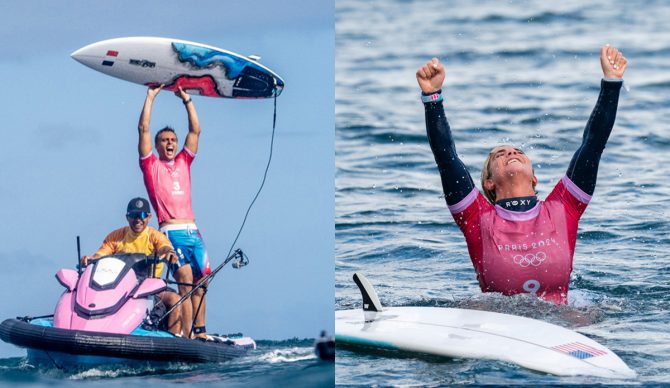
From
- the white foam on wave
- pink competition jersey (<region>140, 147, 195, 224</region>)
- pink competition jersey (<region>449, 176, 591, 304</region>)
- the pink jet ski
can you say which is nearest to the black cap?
pink competition jersey (<region>140, 147, 195, 224</region>)

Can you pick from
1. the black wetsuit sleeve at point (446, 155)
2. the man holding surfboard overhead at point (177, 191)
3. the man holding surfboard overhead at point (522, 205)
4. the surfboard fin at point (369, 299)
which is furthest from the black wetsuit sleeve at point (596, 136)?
the man holding surfboard overhead at point (177, 191)

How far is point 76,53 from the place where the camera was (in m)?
5.19

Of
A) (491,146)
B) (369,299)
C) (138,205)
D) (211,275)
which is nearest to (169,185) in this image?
(138,205)

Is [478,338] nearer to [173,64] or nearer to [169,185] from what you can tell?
[169,185]

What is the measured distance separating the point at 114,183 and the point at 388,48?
11.9 ft

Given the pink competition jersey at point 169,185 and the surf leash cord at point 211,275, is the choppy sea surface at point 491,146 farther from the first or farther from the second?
the pink competition jersey at point 169,185

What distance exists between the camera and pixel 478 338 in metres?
5.23

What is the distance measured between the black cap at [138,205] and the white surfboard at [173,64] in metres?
0.47

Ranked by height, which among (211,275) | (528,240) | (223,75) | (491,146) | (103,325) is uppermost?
(223,75)

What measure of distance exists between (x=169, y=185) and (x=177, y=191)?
42mm

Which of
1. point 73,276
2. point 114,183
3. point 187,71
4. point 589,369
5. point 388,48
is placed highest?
point 388,48

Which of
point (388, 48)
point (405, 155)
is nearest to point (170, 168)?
point (405, 155)

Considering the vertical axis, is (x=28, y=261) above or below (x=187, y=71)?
below

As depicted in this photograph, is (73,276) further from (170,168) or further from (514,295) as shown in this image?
(514,295)
